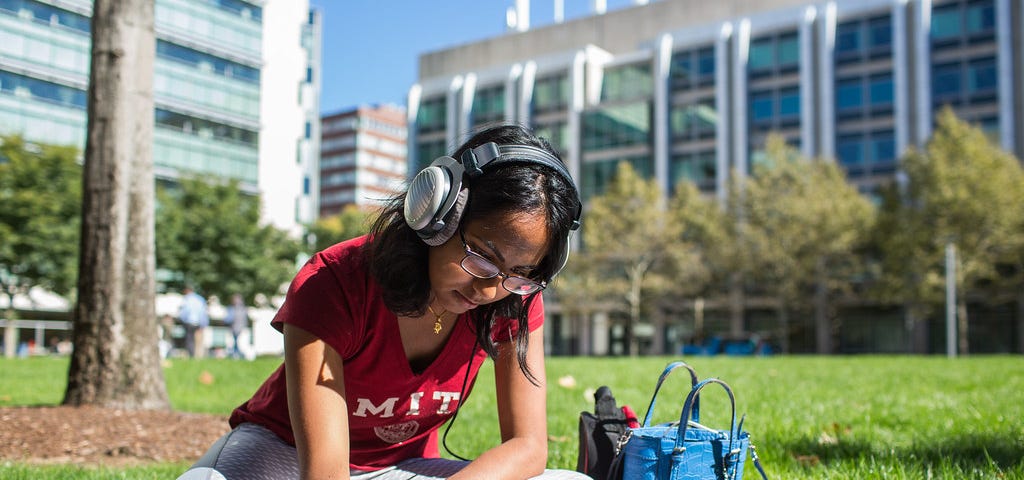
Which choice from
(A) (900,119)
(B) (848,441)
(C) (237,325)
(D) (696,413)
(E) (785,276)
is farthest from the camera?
(A) (900,119)

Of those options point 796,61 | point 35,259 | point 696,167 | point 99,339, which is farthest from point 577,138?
point 99,339

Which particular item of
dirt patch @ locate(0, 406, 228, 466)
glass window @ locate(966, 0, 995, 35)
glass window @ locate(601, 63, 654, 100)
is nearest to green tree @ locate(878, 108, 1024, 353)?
glass window @ locate(966, 0, 995, 35)

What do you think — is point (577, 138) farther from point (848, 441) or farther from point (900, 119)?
point (848, 441)

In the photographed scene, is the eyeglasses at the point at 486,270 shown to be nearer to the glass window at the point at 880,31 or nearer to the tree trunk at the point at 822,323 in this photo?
the tree trunk at the point at 822,323

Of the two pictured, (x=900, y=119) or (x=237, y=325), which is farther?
(x=900, y=119)

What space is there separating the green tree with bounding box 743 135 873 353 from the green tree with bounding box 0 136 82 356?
2865 cm

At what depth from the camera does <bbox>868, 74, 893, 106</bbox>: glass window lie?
48.5m

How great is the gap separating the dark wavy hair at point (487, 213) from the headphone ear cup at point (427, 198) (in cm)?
9

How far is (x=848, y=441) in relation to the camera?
4.83 meters

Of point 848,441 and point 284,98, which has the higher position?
point 284,98

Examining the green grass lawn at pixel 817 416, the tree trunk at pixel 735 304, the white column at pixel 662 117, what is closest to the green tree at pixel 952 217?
the tree trunk at pixel 735 304

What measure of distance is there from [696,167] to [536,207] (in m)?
53.4

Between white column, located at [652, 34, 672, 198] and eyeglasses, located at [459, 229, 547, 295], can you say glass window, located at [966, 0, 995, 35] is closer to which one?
white column, located at [652, 34, 672, 198]

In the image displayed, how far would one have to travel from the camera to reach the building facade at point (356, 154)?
430 ft
